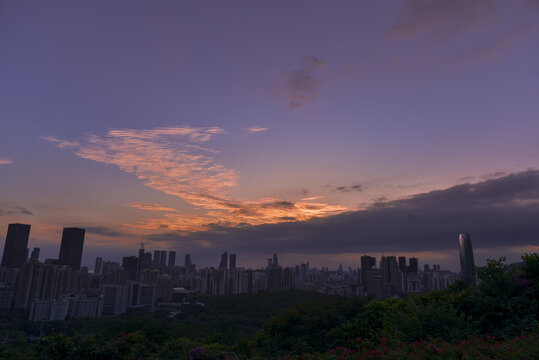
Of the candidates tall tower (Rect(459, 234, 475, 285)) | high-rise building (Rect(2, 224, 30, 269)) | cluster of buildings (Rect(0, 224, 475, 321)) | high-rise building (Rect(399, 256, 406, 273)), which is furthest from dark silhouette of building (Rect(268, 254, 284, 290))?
high-rise building (Rect(2, 224, 30, 269))

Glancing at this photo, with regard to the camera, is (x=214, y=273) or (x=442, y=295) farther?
(x=214, y=273)

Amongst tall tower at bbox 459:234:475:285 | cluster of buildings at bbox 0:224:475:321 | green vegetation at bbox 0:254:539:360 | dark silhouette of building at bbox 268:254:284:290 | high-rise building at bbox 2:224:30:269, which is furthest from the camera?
high-rise building at bbox 2:224:30:269

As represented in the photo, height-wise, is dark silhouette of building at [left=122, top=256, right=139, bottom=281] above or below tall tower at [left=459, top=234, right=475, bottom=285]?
below

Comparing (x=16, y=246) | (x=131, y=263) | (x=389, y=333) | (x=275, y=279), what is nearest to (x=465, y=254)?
(x=389, y=333)

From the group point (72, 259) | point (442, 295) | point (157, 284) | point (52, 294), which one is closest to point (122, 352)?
point (442, 295)

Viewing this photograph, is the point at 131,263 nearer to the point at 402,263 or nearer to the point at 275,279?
the point at 275,279

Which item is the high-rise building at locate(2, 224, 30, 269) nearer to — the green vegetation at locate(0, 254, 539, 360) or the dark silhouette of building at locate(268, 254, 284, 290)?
the dark silhouette of building at locate(268, 254, 284, 290)

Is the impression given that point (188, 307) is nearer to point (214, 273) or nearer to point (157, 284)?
point (157, 284)
